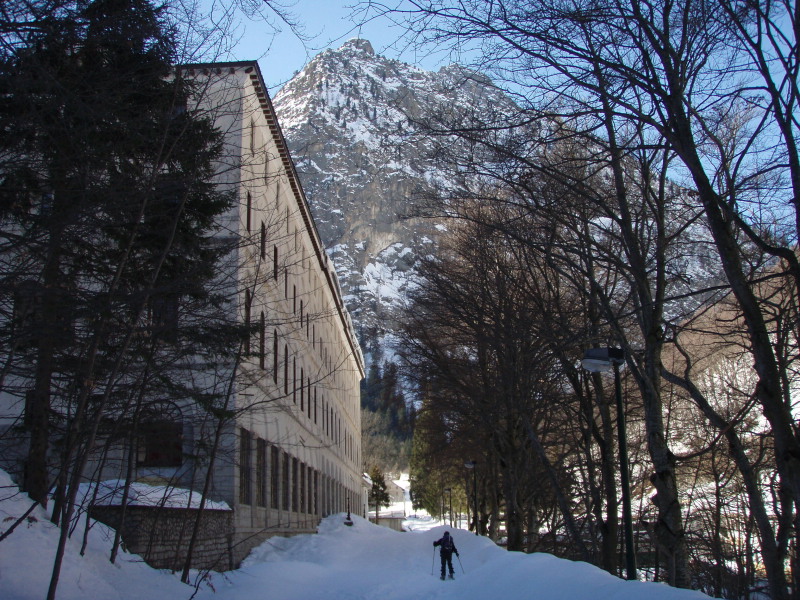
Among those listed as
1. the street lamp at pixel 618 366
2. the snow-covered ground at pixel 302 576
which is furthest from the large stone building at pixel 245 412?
the street lamp at pixel 618 366

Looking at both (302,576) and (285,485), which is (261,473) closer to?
(285,485)

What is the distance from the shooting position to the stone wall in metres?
14.5

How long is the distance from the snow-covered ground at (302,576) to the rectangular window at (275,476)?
1.43 metres

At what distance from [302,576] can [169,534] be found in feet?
18.3

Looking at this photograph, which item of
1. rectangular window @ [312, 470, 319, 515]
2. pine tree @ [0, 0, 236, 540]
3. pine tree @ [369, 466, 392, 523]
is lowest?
pine tree @ [369, 466, 392, 523]

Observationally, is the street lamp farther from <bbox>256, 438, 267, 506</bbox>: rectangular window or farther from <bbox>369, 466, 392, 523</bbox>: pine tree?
<bbox>369, 466, 392, 523</bbox>: pine tree

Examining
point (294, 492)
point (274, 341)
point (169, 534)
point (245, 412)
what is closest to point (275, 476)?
point (294, 492)

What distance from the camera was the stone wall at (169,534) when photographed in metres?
14.5

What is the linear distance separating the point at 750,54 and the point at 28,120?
6700 millimetres

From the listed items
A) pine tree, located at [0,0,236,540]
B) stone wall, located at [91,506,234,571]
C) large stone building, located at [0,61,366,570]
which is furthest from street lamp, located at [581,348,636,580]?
stone wall, located at [91,506,234,571]

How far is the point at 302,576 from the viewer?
20625mm

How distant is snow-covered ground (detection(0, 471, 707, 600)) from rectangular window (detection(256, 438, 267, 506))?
1556mm

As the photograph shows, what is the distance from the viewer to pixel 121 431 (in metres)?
10.9

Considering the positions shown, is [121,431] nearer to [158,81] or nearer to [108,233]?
[108,233]
